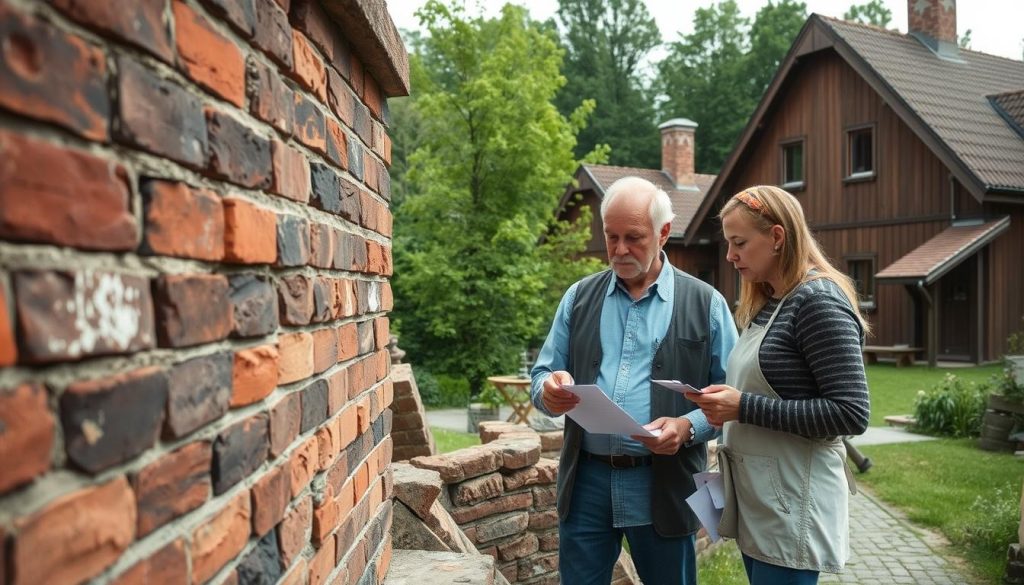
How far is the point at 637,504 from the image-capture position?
298 cm

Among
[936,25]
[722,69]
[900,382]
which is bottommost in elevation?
[900,382]

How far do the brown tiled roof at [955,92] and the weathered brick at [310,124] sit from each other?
18.1 metres

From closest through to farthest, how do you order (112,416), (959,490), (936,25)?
1. (112,416)
2. (959,490)
3. (936,25)

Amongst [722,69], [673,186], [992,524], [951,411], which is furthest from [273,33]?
[722,69]

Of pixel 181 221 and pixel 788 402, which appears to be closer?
pixel 181 221

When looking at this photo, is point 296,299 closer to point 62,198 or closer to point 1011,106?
point 62,198

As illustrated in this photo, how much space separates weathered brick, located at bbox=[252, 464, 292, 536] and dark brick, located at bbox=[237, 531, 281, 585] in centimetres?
2

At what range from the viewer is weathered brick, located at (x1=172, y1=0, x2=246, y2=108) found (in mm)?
939

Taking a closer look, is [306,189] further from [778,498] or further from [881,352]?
[881,352]

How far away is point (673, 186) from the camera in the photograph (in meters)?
28.3

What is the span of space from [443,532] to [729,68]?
143 ft

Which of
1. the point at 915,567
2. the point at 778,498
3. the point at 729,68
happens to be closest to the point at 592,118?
the point at 729,68

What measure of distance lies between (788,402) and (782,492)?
0.91 feet

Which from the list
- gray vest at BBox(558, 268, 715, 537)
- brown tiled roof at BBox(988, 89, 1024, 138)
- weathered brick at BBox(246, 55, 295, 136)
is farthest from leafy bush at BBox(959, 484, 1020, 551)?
brown tiled roof at BBox(988, 89, 1024, 138)
